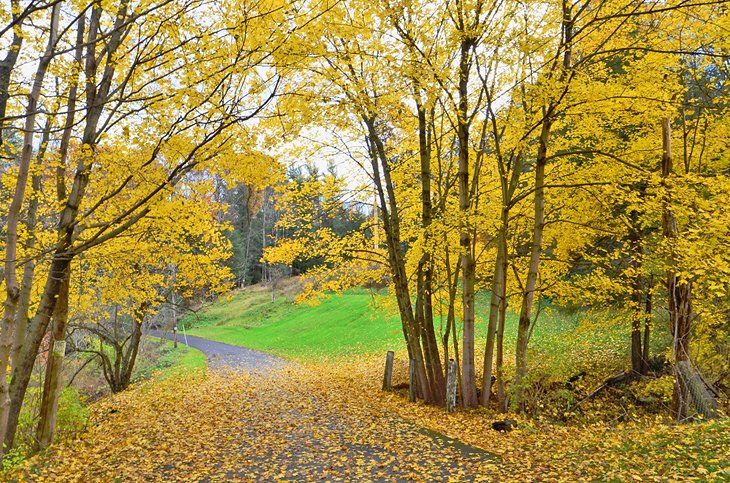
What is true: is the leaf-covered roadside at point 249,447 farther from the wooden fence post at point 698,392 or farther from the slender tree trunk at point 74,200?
the wooden fence post at point 698,392

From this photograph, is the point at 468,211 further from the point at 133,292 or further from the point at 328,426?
the point at 133,292

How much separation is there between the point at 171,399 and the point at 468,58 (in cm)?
1022

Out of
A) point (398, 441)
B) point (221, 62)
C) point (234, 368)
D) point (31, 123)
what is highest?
point (221, 62)

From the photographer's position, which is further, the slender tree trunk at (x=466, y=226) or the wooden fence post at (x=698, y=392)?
the slender tree trunk at (x=466, y=226)

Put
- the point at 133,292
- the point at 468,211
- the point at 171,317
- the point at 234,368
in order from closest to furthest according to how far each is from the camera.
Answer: the point at 468,211 → the point at 133,292 → the point at 234,368 → the point at 171,317

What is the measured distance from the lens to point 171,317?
2477 cm

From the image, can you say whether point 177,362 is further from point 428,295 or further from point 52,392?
point 428,295

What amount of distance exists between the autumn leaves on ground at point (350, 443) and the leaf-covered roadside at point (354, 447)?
2cm

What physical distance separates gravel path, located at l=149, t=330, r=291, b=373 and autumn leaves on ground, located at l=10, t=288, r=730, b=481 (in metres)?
6.53

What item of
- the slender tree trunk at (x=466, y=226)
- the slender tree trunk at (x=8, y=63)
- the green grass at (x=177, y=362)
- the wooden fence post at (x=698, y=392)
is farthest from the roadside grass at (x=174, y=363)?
the wooden fence post at (x=698, y=392)

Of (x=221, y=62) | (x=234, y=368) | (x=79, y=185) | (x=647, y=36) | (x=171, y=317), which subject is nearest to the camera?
(x=221, y=62)

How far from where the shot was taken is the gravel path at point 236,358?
18.7 m

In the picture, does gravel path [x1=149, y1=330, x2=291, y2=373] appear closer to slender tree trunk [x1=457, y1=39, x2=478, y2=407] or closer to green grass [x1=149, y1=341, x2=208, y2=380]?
green grass [x1=149, y1=341, x2=208, y2=380]

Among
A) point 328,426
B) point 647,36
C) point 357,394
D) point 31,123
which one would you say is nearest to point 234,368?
point 357,394
